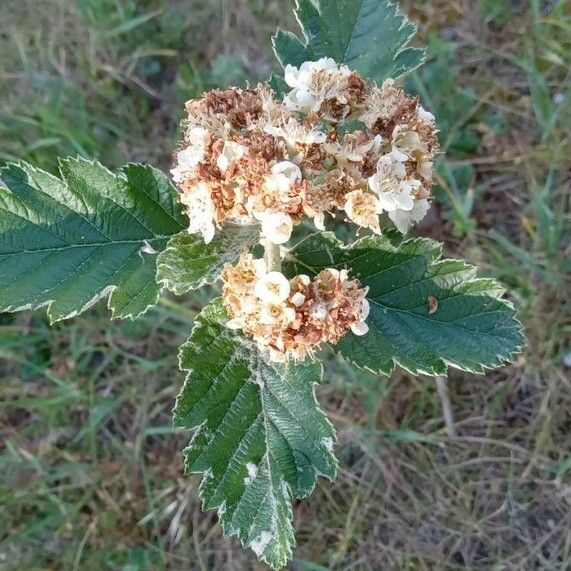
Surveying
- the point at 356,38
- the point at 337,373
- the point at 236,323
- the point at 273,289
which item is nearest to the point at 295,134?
the point at 273,289

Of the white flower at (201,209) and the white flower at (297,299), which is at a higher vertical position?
the white flower at (201,209)

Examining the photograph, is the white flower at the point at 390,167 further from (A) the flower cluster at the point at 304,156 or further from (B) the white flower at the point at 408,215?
(B) the white flower at the point at 408,215

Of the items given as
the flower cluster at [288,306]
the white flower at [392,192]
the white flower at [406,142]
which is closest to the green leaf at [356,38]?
the white flower at [406,142]

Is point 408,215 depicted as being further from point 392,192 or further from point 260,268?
point 260,268

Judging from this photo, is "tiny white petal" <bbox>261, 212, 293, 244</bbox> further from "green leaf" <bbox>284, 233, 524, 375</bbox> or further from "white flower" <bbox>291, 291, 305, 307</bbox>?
"green leaf" <bbox>284, 233, 524, 375</bbox>

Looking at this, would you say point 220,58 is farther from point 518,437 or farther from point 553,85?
point 518,437

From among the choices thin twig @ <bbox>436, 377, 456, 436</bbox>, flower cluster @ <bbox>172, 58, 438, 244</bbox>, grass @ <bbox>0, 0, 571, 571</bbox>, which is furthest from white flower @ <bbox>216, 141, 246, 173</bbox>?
thin twig @ <bbox>436, 377, 456, 436</bbox>
